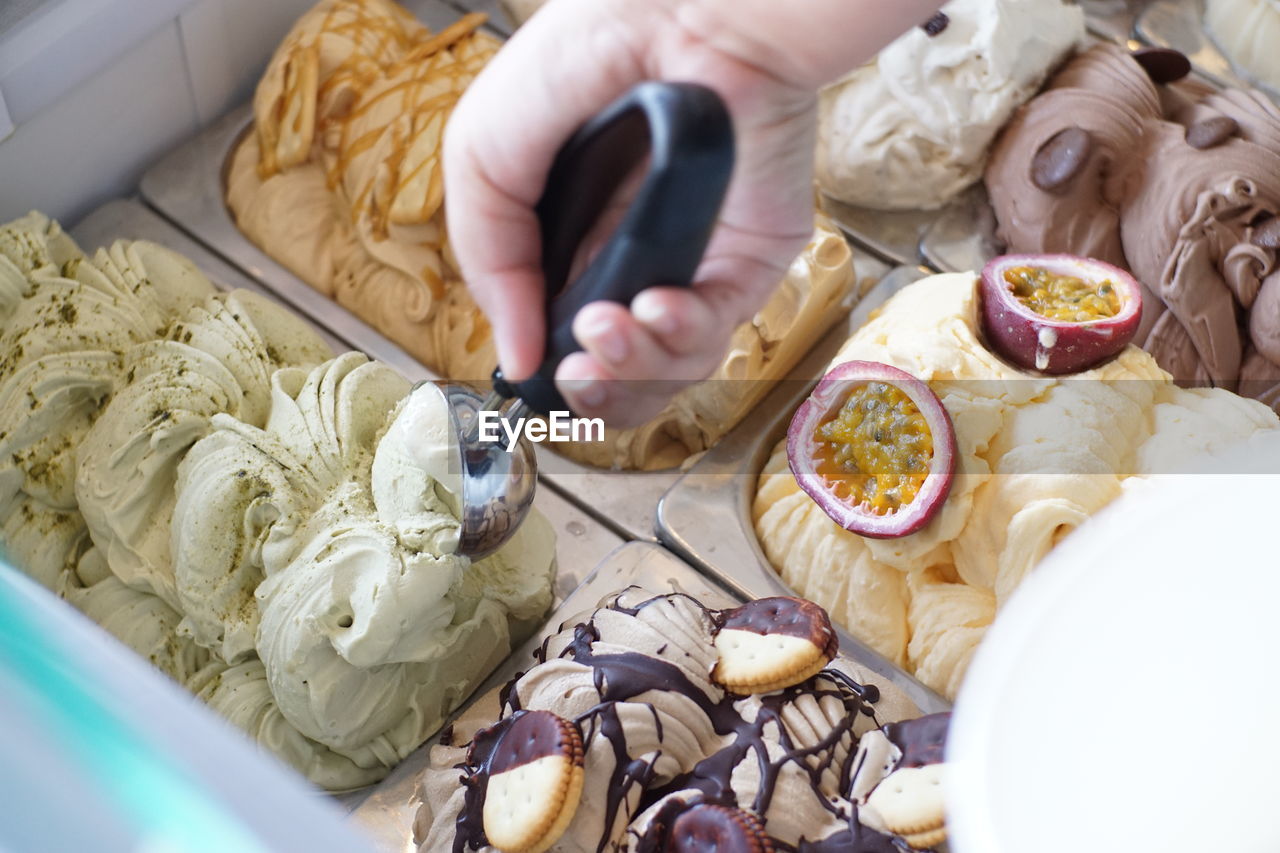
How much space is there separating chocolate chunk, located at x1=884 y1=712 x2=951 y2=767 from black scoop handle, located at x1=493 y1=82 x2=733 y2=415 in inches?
20.4

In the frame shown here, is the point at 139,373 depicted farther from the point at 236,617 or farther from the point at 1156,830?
the point at 1156,830

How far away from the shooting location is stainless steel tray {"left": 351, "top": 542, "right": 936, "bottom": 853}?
131 cm

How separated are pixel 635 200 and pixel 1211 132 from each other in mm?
1412

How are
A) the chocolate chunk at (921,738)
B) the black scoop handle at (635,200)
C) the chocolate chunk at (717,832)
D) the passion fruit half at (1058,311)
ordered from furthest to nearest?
the passion fruit half at (1058,311), the chocolate chunk at (921,738), the chocolate chunk at (717,832), the black scoop handle at (635,200)

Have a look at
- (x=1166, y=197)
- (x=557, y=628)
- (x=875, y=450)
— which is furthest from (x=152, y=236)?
(x=1166, y=197)

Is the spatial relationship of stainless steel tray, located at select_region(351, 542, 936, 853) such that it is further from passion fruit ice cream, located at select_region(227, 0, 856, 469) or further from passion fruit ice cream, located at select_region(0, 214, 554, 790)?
passion fruit ice cream, located at select_region(227, 0, 856, 469)

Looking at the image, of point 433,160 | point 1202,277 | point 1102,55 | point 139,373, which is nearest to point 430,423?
point 139,373

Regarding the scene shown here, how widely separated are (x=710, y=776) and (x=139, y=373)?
886 millimetres

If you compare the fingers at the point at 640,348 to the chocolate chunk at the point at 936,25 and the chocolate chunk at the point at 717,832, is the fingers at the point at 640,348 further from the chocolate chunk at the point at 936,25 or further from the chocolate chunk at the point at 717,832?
the chocolate chunk at the point at 936,25

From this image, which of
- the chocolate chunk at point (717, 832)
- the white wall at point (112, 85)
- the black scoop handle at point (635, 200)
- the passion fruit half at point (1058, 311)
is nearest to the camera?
the black scoop handle at point (635, 200)

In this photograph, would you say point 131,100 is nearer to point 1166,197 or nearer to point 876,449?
point 876,449

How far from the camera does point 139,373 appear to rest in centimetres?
148

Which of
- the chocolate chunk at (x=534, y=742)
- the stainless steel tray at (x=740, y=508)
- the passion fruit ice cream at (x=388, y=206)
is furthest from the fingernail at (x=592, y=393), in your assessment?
the passion fruit ice cream at (x=388, y=206)

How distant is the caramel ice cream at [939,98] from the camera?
182 cm
